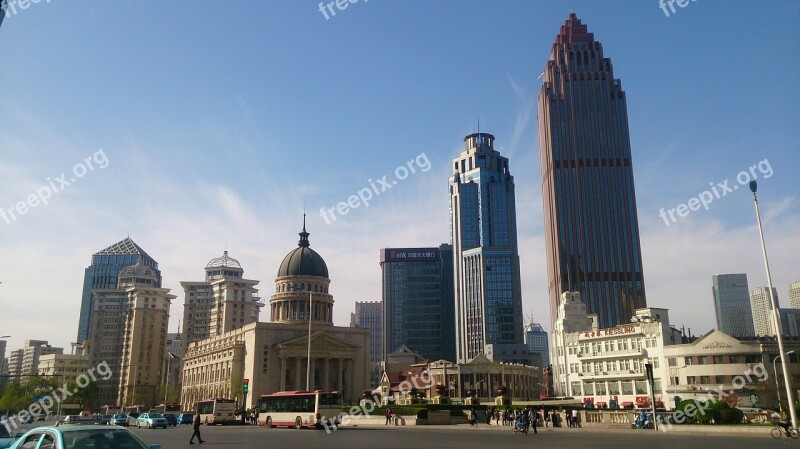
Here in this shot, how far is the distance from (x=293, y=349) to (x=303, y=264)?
1800 centimetres

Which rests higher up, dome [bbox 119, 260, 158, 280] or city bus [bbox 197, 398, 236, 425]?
dome [bbox 119, 260, 158, 280]

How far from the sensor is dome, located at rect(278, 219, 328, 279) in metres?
116

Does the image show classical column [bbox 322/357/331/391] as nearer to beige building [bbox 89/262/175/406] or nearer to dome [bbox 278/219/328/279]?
dome [bbox 278/219/328/279]

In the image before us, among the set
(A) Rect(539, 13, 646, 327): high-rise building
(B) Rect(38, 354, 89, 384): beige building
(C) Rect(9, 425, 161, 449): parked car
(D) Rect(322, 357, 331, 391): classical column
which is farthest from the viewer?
(B) Rect(38, 354, 89, 384): beige building

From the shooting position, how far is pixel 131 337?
164 meters

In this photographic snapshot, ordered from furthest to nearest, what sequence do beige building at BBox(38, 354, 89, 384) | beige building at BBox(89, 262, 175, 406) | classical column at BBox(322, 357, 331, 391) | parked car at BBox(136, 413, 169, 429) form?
beige building at BBox(38, 354, 89, 384)
beige building at BBox(89, 262, 175, 406)
classical column at BBox(322, 357, 331, 391)
parked car at BBox(136, 413, 169, 429)

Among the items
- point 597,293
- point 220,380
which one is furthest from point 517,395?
point 220,380

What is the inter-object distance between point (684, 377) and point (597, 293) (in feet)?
234

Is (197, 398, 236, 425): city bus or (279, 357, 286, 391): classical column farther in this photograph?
(279, 357, 286, 391): classical column

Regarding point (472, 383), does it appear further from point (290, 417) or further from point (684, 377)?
point (290, 417)

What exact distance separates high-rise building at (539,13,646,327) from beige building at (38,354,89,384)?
12958 cm

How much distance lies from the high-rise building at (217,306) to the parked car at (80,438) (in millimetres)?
165174

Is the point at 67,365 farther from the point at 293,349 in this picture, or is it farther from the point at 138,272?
the point at 293,349

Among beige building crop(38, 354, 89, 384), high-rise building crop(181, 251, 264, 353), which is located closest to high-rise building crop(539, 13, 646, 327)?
high-rise building crop(181, 251, 264, 353)
